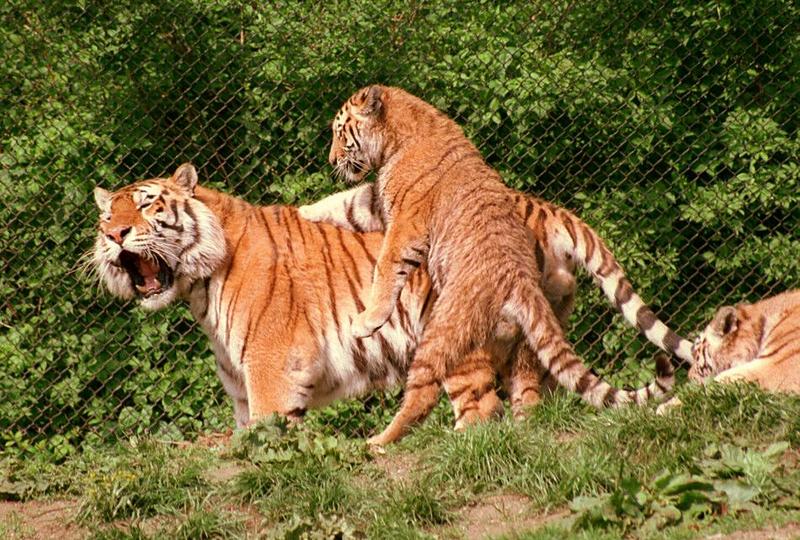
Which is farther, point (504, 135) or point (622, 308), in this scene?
point (504, 135)

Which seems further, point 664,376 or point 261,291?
point 261,291

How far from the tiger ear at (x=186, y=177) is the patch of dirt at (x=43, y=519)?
1.96 m

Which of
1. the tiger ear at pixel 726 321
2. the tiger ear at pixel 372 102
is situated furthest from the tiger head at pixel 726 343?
the tiger ear at pixel 372 102

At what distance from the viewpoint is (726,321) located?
6520mm

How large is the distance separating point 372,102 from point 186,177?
110 centimetres

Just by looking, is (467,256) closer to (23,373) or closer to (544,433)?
(544,433)

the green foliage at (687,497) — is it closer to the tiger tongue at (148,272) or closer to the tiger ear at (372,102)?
the tiger tongue at (148,272)

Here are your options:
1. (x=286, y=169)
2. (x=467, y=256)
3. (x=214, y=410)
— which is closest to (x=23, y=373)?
(x=214, y=410)

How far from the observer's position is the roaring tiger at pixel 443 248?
6.06m

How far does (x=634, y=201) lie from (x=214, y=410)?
2.89 metres

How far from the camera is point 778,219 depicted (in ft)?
28.1

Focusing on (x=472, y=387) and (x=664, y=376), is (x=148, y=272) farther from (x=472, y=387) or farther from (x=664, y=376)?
(x=664, y=376)

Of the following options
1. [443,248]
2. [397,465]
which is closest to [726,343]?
[443,248]

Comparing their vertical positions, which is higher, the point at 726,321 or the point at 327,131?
the point at 726,321
